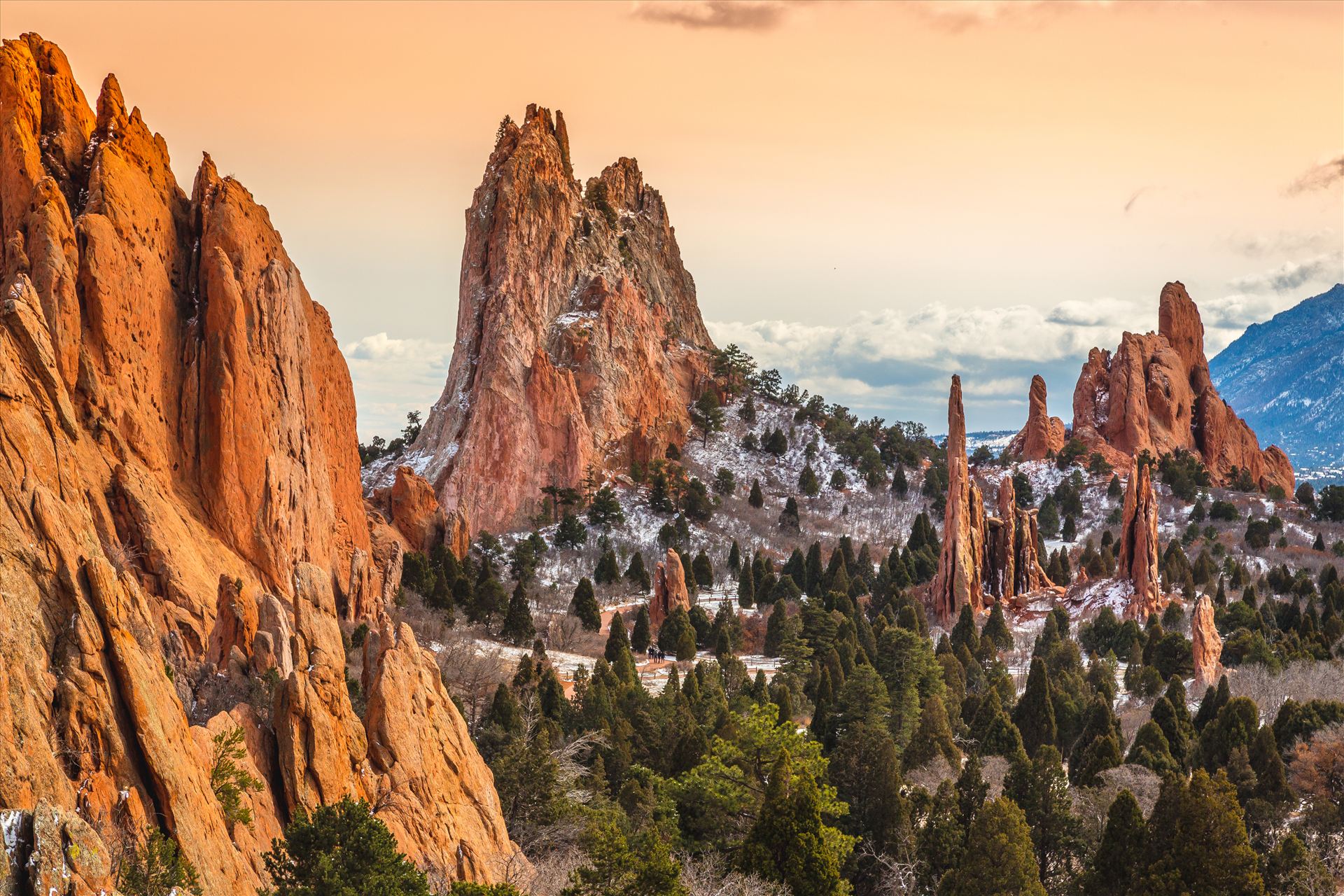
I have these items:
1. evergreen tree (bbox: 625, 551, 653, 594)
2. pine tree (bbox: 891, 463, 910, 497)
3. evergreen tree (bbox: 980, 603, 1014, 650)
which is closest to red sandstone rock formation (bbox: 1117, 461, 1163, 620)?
evergreen tree (bbox: 980, 603, 1014, 650)

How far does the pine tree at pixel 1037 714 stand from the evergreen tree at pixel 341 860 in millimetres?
40886

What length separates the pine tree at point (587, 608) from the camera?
78.2 metres

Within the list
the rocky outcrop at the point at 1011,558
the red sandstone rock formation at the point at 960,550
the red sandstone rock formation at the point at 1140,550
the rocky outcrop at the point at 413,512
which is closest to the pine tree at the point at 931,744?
the red sandstone rock formation at the point at 960,550

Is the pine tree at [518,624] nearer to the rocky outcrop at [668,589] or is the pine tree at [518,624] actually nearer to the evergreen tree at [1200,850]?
the rocky outcrop at [668,589]

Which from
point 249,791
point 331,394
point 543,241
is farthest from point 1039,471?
point 249,791

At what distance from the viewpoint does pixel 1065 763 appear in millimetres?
56469

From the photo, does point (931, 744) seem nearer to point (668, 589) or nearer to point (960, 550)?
point (668, 589)

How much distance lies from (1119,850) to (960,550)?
5414 cm

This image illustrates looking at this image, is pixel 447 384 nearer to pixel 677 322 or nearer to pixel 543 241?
pixel 543 241

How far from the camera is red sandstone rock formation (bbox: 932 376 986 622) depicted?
88000 millimetres

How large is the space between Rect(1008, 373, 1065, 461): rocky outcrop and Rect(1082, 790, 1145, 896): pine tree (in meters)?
111

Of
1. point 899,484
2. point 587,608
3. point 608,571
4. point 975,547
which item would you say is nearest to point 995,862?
point 587,608

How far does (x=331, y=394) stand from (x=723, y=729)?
90.2 feet

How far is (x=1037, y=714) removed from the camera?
186 ft
